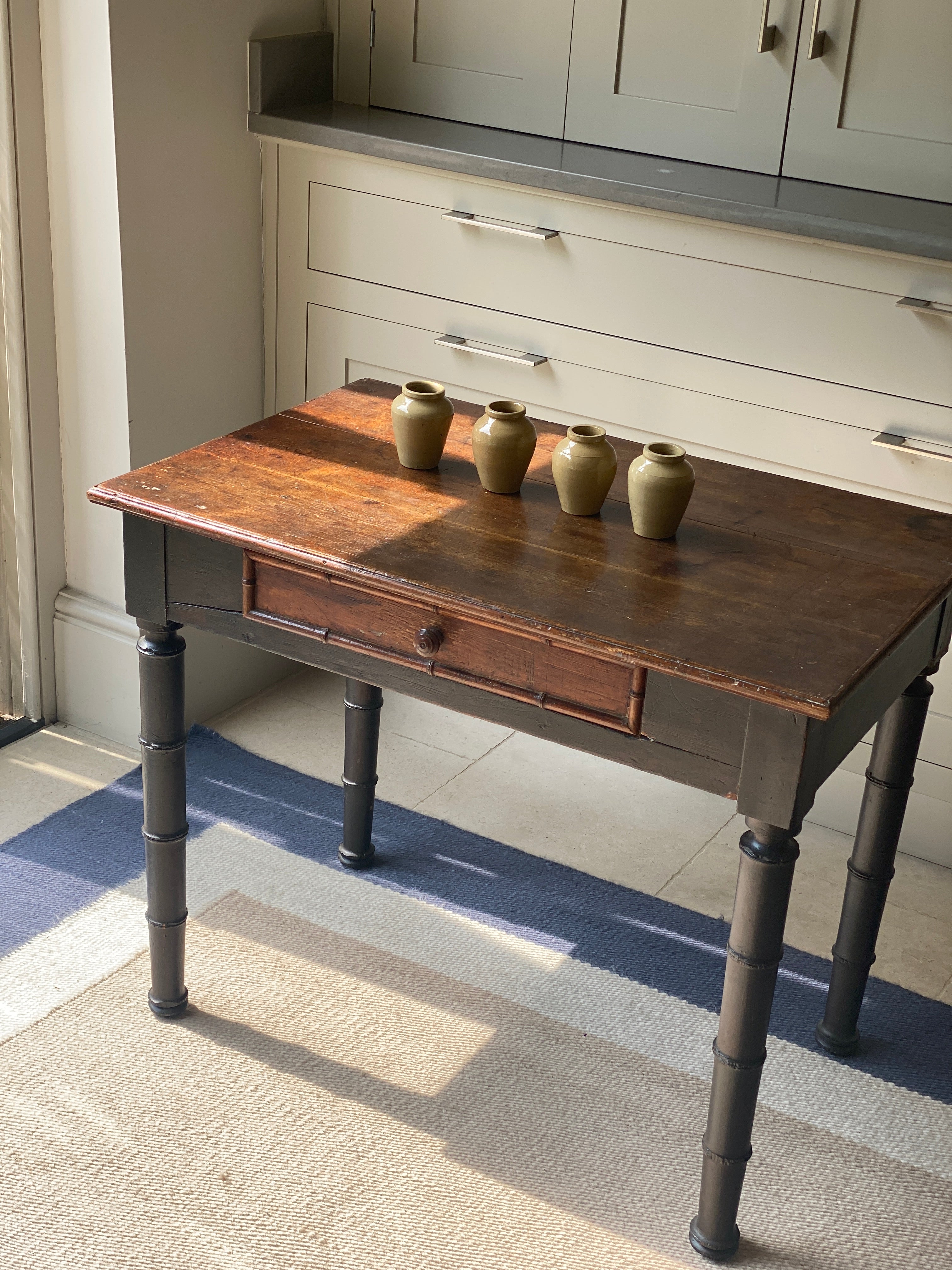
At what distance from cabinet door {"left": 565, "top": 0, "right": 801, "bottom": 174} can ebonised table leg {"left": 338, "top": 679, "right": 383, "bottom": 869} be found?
4.04 ft

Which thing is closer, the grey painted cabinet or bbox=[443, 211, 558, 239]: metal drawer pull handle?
the grey painted cabinet

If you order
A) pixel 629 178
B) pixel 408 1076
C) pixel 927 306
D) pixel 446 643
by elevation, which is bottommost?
pixel 408 1076

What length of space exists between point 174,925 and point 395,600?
747 mm

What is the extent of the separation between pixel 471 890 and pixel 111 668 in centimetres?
95

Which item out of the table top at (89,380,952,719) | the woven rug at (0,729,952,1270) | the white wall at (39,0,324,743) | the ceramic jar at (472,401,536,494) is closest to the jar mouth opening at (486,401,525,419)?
the ceramic jar at (472,401,536,494)

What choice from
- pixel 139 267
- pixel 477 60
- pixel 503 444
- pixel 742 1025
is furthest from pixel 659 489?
pixel 477 60

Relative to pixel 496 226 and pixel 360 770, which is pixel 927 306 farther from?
pixel 360 770

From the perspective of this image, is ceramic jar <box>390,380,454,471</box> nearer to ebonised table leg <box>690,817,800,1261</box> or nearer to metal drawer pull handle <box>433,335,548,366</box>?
ebonised table leg <box>690,817,800,1261</box>

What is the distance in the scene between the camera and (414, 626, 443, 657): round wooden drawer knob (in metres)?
1.76

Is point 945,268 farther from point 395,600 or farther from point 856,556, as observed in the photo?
point 395,600

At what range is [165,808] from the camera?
83.0 inches

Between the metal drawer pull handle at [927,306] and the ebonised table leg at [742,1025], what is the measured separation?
42.7 inches

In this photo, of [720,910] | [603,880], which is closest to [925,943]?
[720,910]

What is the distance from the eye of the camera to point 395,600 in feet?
5.84
